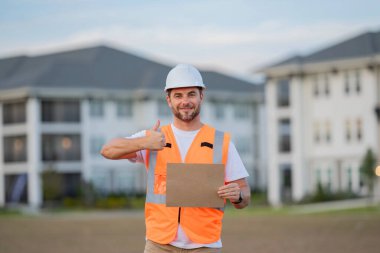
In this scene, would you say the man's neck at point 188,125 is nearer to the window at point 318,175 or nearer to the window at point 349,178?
the window at point 349,178

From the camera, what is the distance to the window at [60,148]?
235ft

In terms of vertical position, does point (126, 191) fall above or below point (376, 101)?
below

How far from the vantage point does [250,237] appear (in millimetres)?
27000

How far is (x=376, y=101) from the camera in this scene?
186 feet

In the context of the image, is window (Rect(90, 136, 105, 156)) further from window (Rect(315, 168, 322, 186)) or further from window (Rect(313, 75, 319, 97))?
window (Rect(315, 168, 322, 186))

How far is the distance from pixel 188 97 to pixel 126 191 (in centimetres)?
6568

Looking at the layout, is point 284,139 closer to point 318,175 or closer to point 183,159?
point 318,175

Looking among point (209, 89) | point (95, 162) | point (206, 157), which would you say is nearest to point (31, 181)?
point (95, 162)

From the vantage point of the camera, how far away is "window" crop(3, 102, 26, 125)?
72.9m

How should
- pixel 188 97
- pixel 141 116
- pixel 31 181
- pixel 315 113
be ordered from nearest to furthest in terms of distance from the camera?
pixel 188 97 < pixel 315 113 < pixel 31 181 < pixel 141 116

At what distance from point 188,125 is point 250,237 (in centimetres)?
2055

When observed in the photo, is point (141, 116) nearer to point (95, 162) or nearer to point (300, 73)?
point (95, 162)

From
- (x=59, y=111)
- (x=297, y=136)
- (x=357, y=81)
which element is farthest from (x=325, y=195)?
(x=59, y=111)

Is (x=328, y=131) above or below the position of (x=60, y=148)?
above
